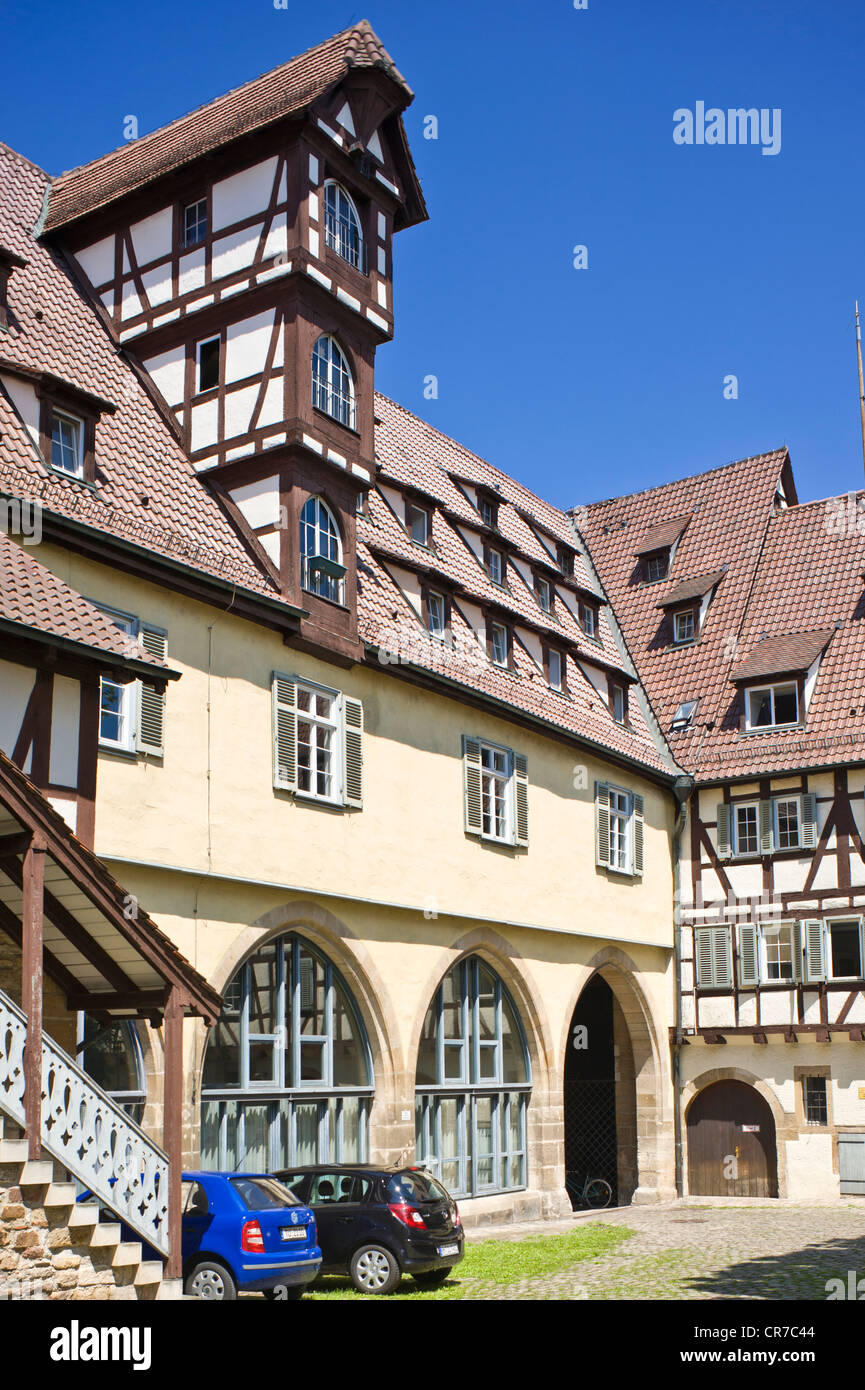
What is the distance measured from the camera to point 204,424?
21.7 m

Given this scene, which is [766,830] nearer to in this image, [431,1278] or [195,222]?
[431,1278]

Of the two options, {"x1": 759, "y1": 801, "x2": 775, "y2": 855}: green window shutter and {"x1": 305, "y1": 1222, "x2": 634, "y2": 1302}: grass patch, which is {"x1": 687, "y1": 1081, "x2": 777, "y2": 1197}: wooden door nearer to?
{"x1": 759, "y1": 801, "x2": 775, "y2": 855}: green window shutter

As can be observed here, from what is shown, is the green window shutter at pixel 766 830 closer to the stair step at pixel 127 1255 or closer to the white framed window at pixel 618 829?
the white framed window at pixel 618 829

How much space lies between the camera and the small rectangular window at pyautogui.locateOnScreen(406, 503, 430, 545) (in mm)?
26891

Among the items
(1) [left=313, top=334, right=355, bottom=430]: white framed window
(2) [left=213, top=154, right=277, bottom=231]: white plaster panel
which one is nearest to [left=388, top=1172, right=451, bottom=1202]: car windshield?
(1) [left=313, top=334, right=355, bottom=430]: white framed window

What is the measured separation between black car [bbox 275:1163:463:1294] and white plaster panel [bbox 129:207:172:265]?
43.4 ft

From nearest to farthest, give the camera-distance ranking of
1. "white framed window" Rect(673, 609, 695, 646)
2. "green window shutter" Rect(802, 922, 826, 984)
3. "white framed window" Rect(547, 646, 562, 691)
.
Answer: "white framed window" Rect(547, 646, 562, 691) → "green window shutter" Rect(802, 922, 826, 984) → "white framed window" Rect(673, 609, 695, 646)

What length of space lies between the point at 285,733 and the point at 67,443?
4.62 m

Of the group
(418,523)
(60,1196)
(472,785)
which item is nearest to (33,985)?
(60,1196)

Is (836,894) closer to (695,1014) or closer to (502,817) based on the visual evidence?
(695,1014)

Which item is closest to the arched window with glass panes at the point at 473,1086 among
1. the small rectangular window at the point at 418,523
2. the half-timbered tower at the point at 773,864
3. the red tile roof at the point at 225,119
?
the half-timbered tower at the point at 773,864

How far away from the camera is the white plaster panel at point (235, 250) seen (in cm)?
2164

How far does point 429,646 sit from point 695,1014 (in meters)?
11.3
